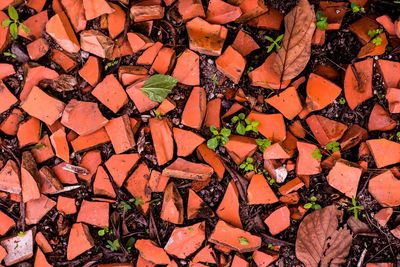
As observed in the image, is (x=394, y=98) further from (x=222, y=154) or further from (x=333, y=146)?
(x=222, y=154)

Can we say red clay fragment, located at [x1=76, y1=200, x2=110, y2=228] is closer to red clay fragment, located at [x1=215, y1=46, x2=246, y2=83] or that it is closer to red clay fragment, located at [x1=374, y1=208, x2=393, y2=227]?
red clay fragment, located at [x1=215, y1=46, x2=246, y2=83]

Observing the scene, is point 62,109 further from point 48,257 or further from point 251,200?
point 251,200

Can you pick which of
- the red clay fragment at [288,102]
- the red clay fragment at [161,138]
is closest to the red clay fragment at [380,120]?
the red clay fragment at [288,102]

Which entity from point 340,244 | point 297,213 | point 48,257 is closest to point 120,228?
point 48,257

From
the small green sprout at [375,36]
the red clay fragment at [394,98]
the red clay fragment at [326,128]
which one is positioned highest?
the small green sprout at [375,36]

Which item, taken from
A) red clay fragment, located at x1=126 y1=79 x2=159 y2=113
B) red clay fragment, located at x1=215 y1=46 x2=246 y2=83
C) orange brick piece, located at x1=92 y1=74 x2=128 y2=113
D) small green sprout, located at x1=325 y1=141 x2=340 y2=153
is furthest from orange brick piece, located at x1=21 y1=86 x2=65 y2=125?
small green sprout, located at x1=325 y1=141 x2=340 y2=153

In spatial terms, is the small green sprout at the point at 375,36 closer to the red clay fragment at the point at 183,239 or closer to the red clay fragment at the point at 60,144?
the red clay fragment at the point at 183,239

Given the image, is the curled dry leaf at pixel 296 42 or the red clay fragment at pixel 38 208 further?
the red clay fragment at pixel 38 208
